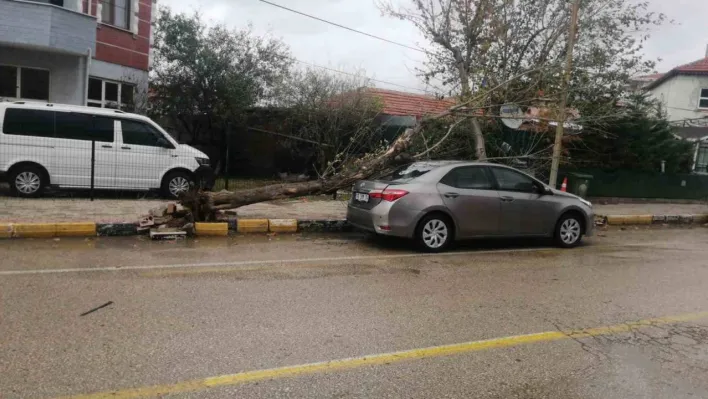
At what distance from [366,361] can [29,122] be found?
33.1ft

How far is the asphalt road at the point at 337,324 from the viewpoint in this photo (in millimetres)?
3797

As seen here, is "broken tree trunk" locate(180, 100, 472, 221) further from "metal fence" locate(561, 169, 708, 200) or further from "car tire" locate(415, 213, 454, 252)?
"metal fence" locate(561, 169, 708, 200)

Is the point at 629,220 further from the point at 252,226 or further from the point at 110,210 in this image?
the point at 110,210

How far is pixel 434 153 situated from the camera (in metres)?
14.2

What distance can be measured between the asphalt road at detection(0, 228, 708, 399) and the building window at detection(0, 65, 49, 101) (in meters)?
9.75

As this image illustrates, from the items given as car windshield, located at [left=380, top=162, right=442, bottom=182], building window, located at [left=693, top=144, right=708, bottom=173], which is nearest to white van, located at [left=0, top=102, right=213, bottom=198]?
car windshield, located at [left=380, top=162, right=442, bottom=182]

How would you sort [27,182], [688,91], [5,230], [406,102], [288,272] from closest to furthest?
[288,272]
[5,230]
[27,182]
[406,102]
[688,91]

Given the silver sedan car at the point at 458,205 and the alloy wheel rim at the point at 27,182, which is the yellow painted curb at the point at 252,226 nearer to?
the silver sedan car at the point at 458,205

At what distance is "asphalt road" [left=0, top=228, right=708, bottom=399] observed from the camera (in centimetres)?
380

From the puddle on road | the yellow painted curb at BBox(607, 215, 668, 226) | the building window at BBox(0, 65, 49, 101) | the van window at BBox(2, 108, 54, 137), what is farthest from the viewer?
the building window at BBox(0, 65, 49, 101)

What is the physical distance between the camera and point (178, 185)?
1237 centimetres

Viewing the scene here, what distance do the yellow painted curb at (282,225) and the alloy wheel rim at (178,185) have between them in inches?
129

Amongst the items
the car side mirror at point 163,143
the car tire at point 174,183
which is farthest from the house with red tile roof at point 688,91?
the car side mirror at point 163,143

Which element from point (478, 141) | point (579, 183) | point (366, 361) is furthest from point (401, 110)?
point (366, 361)
